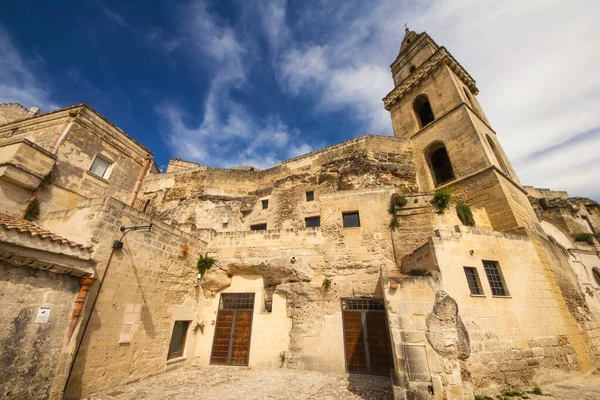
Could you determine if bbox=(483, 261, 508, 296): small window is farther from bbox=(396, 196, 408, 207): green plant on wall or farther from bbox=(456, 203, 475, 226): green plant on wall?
bbox=(396, 196, 408, 207): green plant on wall

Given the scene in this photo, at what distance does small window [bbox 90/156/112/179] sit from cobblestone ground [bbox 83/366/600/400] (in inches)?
307

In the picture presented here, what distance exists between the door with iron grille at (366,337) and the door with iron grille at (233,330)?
3.70 m

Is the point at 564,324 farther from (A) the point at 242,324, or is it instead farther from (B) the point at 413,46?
(B) the point at 413,46

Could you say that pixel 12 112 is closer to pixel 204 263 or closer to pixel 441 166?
pixel 204 263

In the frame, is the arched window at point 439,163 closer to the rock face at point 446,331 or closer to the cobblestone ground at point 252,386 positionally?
the rock face at point 446,331

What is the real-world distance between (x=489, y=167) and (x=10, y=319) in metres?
15.7

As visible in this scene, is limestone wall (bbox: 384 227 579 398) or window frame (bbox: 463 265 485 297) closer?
limestone wall (bbox: 384 227 579 398)

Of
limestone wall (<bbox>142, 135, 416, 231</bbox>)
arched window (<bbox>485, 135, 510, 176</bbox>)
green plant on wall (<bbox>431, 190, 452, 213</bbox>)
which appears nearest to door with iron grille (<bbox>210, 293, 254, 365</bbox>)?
limestone wall (<bbox>142, 135, 416, 231</bbox>)

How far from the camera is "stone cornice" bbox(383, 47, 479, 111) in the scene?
15.6 meters

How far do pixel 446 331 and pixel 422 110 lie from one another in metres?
16.1

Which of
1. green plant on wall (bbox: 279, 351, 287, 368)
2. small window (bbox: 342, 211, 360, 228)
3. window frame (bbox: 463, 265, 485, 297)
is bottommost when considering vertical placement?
green plant on wall (bbox: 279, 351, 287, 368)

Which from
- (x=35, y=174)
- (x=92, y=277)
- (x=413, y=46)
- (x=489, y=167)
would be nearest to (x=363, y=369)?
(x=92, y=277)

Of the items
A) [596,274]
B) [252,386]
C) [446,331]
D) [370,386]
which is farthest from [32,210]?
[596,274]

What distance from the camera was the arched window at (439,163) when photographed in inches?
550
